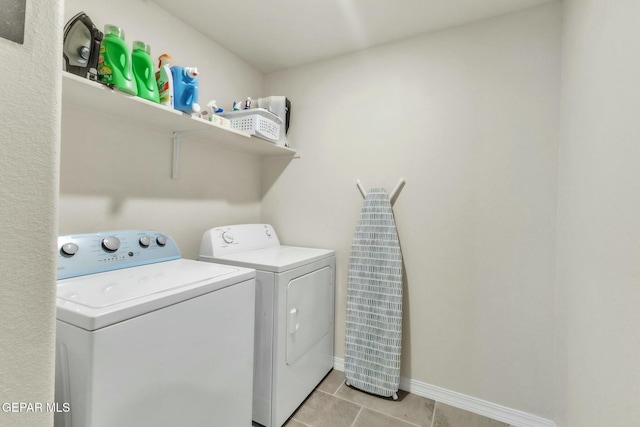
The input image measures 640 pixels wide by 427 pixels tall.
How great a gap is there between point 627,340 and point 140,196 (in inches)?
84.8

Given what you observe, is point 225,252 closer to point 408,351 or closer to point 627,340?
point 408,351

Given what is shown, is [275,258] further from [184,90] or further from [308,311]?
[184,90]

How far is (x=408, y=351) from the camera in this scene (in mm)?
1837

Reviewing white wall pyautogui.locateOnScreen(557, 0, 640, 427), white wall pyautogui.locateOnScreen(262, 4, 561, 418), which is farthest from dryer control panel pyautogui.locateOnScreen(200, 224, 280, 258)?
white wall pyautogui.locateOnScreen(557, 0, 640, 427)

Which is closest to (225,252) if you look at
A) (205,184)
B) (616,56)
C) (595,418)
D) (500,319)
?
(205,184)

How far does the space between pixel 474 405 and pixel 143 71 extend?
2.60 m

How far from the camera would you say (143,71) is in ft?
4.16

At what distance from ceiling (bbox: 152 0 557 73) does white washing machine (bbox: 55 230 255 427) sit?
1.41 metres

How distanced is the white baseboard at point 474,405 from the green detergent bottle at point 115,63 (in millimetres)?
2304

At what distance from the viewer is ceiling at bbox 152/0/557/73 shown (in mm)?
1565

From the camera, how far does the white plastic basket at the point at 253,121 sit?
1.79 meters

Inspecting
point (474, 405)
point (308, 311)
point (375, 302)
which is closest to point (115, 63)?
point (308, 311)

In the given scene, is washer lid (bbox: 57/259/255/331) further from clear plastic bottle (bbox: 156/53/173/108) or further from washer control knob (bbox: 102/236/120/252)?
clear plastic bottle (bbox: 156/53/173/108)

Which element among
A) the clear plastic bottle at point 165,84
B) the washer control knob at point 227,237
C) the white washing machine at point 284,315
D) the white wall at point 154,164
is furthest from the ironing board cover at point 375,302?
the clear plastic bottle at point 165,84
